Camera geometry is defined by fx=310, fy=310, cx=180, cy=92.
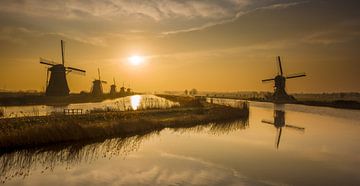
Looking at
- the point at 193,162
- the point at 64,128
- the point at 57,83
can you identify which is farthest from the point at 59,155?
the point at 57,83

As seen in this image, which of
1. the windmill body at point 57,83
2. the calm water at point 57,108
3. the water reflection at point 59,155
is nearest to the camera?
the water reflection at point 59,155

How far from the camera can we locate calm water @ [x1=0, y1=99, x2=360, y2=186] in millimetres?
13578

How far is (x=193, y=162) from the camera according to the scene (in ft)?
56.2

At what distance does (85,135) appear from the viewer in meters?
24.2

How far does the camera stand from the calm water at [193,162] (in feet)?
44.5

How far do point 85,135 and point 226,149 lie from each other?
11012 mm

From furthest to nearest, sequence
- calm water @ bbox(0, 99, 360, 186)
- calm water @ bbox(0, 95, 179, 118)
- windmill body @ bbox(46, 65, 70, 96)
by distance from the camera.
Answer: windmill body @ bbox(46, 65, 70, 96), calm water @ bbox(0, 95, 179, 118), calm water @ bbox(0, 99, 360, 186)

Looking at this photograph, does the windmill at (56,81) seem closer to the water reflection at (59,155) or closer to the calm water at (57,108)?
the calm water at (57,108)

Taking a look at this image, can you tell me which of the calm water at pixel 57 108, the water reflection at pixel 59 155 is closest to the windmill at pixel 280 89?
the calm water at pixel 57 108

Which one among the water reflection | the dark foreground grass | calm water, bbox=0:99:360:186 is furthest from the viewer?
the dark foreground grass

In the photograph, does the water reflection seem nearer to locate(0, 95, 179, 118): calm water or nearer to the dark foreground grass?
the dark foreground grass

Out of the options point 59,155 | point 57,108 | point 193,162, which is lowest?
point 193,162

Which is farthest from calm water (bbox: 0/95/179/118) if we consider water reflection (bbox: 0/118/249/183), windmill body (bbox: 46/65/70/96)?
water reflection (bbox: 0/118/249/183)

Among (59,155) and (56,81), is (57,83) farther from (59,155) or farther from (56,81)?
(59,155)
